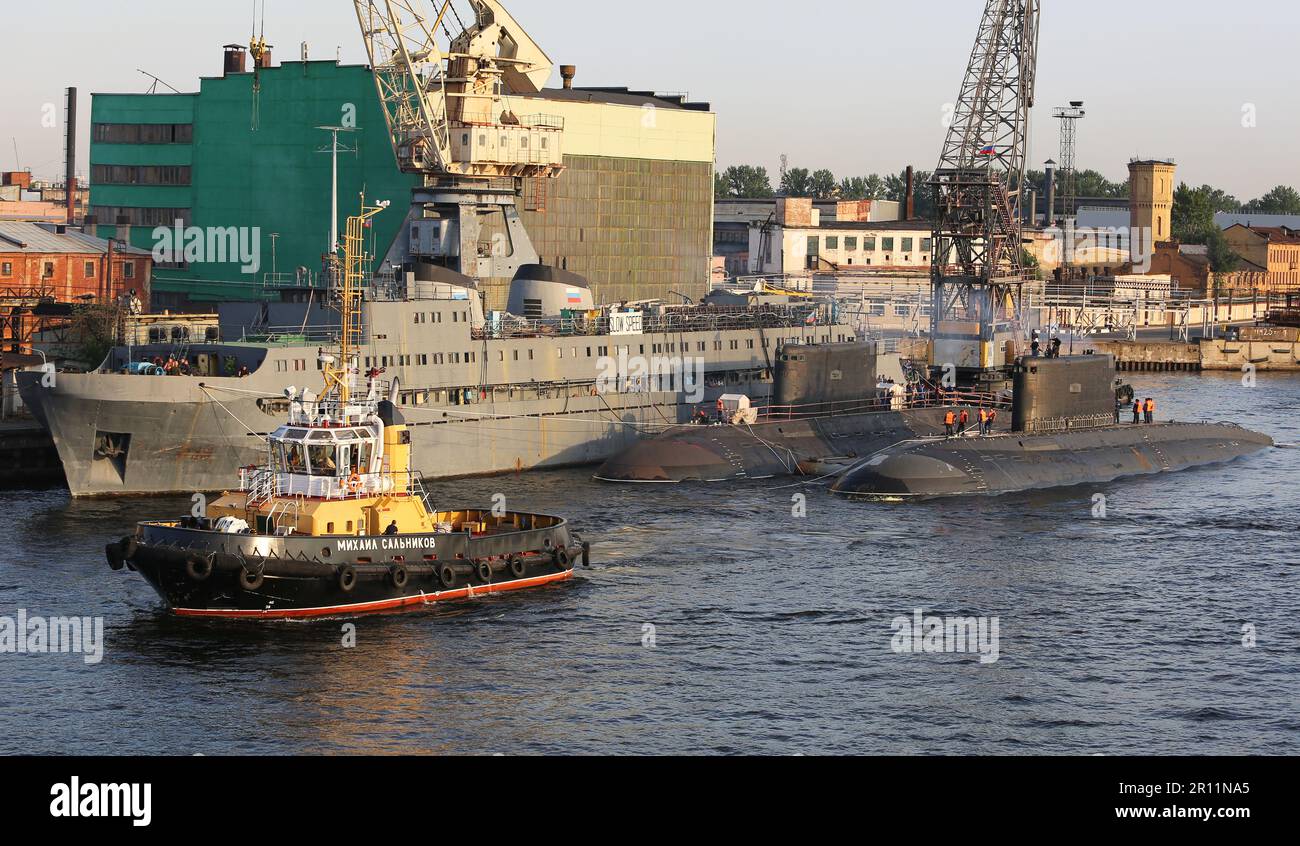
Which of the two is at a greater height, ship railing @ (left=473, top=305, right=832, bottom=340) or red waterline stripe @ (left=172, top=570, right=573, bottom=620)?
ship railing @ (left=473, top=305, right=832, bottom=340)

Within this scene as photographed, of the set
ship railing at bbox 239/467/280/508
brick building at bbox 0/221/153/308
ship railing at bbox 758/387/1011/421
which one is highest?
brick building at bbox 0/221/153/308

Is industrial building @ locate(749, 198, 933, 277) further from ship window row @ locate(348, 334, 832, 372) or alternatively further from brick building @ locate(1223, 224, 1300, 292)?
ship window row @ locate(348, 334, 832, 372)

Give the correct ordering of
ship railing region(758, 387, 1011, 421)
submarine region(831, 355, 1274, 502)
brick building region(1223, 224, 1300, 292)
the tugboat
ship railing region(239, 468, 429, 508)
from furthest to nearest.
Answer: brick building region(1223, 224, 1300, 292)
ship railing region(758, 387, 1011, 421)
submarine region(831, 355, 1274, 502)
ship railing region(239, 468, 429, 508)
the tugboat

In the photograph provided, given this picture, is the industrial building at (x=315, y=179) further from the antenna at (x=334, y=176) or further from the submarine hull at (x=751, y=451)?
the submarine hull at (x=751, y=451)

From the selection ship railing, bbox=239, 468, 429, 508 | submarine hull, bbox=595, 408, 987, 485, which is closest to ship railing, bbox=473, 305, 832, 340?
submarine hull, bbox=595, 408, 987, 485

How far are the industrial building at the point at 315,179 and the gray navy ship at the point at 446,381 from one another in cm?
2089

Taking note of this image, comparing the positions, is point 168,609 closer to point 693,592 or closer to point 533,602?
point 533,602

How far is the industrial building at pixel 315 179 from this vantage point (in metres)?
97.1

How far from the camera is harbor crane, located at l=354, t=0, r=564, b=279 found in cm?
7950

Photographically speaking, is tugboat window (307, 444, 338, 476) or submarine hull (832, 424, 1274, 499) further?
submarine hull (832, 424, 1274, 499)

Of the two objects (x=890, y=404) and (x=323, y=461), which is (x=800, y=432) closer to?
(x=890, y=404)

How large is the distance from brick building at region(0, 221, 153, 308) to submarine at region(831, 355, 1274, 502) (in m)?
44.5

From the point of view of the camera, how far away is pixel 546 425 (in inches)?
2825
